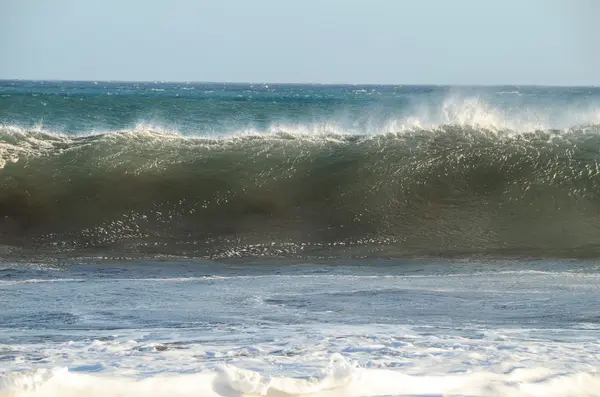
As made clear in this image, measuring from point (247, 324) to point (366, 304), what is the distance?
1.28 metres

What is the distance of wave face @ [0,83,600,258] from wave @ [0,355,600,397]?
20.5 feet

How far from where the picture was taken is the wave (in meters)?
4.10

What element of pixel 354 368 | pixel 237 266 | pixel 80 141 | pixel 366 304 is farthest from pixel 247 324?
pixel 80 141

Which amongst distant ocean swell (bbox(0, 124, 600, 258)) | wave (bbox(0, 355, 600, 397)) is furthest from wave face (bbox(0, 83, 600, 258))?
wave (bbox(0, 355, 600, 397))

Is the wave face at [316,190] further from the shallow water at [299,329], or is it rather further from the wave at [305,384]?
the wave at [305,384]

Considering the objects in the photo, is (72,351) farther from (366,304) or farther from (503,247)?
(503,247)

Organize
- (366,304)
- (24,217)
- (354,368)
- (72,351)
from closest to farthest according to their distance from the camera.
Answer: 1. (354,368)
2. (72,351)
3. (366,304)
4. (24,217)

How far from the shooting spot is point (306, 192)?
1299 centimetres

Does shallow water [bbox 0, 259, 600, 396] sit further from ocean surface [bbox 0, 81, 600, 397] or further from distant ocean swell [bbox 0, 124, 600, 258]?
distant ocean swell [bbox 0, 124, 600, 258]

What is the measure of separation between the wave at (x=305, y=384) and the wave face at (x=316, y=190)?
6247 millimetres

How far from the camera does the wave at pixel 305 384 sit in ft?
13.4

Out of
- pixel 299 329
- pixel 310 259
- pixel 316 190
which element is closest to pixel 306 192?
pixel 316 190

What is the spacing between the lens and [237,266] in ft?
32.0

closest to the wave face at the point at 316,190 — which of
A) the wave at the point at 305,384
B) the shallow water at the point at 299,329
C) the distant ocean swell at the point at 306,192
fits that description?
the distant ocean swell at the point at 306,192
